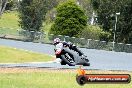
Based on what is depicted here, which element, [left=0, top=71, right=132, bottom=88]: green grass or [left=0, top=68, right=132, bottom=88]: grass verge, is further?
[left=0, top=68, right=132, bottom=88]: grass verge

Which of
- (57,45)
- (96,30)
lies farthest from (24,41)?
(57,45)

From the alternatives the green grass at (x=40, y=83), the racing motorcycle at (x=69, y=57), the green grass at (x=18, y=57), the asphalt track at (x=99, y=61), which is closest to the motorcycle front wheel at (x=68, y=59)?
the racing motorcycle at (x=69, y=57)

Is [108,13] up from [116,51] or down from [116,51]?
up

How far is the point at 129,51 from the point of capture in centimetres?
5681

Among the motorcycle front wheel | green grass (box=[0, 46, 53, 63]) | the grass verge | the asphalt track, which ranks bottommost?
the asphalt track

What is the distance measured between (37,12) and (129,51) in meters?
18.7

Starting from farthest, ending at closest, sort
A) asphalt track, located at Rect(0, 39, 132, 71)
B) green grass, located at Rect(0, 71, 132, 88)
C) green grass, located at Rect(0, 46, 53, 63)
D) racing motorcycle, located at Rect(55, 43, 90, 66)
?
green grass, located at Rect(0, 46, 53, 63), asphalt track, located at Rect(0, 39, 132, 71), green grass, located at Rect(0, 71, 132, 88), racing motorcycle, located at Rect(55, 43, 90, 66)

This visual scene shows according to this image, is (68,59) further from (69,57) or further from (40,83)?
(40,83)

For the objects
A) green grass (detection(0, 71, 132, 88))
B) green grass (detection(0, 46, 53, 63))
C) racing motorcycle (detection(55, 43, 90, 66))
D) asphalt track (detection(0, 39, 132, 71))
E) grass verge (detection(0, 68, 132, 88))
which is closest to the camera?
racing motorcycle (detection(55, 43, 90, 66))

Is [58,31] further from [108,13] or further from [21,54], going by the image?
[21,54]

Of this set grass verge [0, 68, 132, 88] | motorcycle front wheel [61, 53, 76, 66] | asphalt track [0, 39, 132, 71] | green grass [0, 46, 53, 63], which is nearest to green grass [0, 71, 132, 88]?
grass verge [0, 68, 132, 88]

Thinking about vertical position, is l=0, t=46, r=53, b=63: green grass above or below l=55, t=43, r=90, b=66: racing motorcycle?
below

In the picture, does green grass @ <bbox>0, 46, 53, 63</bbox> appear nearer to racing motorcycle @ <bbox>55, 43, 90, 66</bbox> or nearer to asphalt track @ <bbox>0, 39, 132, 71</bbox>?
asphalt track @ <bbox>0, 39, 132, 71</bbox>

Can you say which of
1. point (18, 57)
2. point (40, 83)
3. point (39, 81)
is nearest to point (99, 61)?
point (18, 57)
